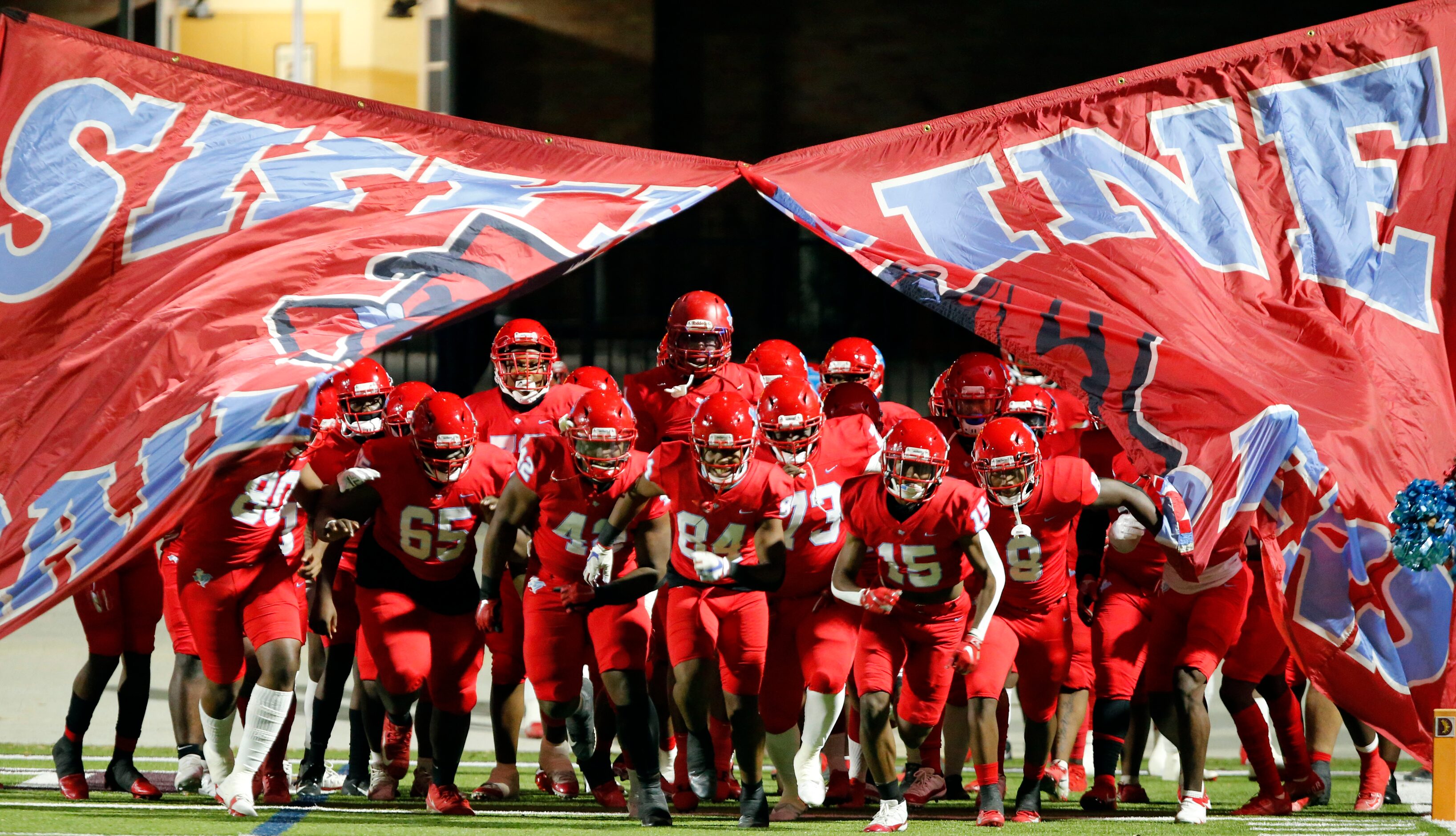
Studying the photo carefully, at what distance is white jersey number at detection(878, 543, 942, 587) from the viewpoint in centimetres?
764

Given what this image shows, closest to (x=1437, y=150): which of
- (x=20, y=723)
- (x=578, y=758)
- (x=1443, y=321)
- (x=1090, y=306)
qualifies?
(x=1443, y=321)

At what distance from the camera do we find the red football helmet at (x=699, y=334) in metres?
8.73

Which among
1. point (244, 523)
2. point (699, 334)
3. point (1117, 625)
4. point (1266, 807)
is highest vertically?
point (699, 334)

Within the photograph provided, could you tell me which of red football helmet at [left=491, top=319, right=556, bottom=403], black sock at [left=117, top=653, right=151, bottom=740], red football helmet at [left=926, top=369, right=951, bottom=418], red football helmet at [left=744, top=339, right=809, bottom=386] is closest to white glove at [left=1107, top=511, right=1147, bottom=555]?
red football helmet at [left=926, top=369, right=951, bottom=418]

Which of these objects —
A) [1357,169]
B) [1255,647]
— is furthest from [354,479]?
[1357,169]

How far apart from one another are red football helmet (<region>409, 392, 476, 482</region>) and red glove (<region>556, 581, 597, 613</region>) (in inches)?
28.6

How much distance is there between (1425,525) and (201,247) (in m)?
4.94

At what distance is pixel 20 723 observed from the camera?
1087 centimetres

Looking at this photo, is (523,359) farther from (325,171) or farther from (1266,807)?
(1266,807)

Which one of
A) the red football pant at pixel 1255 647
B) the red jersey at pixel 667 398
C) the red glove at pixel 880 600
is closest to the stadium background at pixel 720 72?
the red jersey at pixel 667 398

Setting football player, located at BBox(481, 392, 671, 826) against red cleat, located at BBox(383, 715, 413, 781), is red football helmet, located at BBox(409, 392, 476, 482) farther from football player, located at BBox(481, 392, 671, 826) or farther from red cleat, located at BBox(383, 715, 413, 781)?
red cleat, located at BBox(383, 715, 413, 781)

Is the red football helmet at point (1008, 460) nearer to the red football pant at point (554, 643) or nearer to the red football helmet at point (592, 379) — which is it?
the red football pant at point (554, 643)

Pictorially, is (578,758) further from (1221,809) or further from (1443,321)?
(1443,321)

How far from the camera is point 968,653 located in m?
7.33
